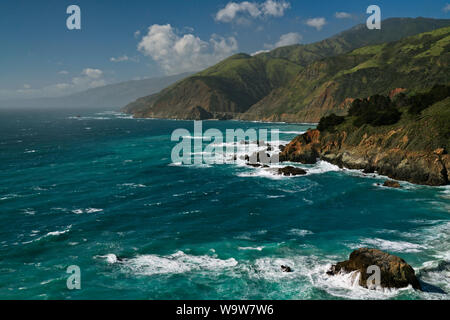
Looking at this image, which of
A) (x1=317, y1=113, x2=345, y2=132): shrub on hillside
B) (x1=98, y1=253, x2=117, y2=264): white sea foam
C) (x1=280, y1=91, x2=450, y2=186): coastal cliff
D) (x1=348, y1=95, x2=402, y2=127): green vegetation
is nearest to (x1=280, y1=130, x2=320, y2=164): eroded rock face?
(x1=280, y1=91, x2=450, y2=186): coastal cliff

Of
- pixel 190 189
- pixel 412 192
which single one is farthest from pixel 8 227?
pixel 412 192

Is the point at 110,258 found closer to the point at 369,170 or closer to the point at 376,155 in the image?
the point at 369,170

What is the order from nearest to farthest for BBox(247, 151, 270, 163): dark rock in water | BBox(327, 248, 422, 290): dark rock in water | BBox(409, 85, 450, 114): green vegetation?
1. BBox(327, 248, 422, 290): dark rock in water
2. BBox(409, 85, 450, 114): green vegetation
3. BBox(247, 151, 270, 163): dark rock in water

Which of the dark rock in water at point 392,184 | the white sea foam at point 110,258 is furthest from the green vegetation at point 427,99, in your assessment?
the white sea foam at point 110,258

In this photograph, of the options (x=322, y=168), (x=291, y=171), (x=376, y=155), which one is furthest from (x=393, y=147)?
(x=291, y=171)

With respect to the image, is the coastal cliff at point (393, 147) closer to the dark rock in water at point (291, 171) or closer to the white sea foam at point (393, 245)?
the dark rock in water at point (291, 171)

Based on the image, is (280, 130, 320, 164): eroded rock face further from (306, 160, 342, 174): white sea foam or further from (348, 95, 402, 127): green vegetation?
(348, 95, 402, 127): green vegetation
